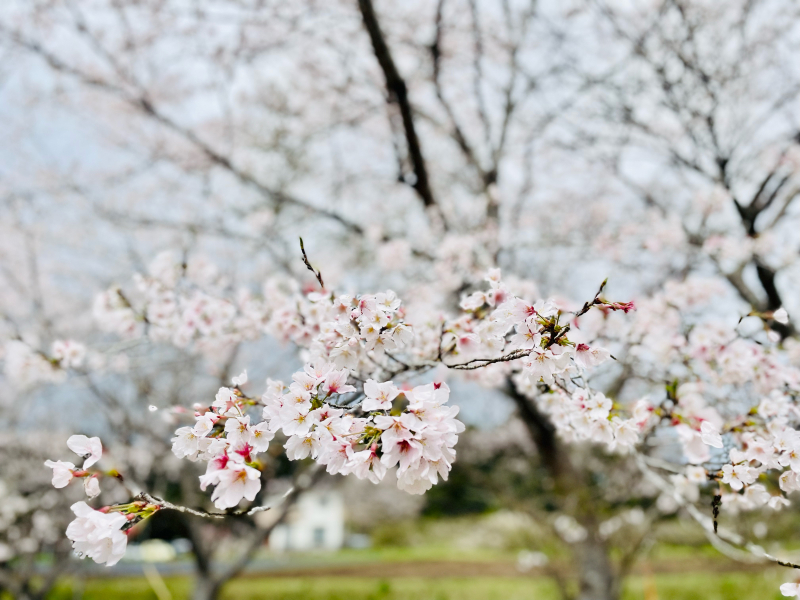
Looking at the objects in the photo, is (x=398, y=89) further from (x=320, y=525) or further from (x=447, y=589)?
(x=320, y=525)

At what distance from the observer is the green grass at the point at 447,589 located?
8.68 m

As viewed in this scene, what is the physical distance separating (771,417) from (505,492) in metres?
4.58

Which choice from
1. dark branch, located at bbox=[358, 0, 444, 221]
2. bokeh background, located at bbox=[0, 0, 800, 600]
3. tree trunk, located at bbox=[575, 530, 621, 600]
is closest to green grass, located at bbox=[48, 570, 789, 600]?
bokeh background, located at bbox=[0, 0, 800, 600]

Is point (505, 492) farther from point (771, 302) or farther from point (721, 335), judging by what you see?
point (721, 335)

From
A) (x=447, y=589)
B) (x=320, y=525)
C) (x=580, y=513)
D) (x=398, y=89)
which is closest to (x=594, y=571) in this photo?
(x=580, y=513)

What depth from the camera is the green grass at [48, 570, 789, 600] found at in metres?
8.68

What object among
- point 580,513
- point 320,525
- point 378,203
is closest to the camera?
point 580,513

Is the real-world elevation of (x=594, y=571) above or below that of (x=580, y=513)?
below

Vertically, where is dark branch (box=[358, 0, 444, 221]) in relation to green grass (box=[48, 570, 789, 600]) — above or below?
above

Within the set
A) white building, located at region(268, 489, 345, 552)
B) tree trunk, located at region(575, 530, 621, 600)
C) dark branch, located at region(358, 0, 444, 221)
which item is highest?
white building, located at region(268, 489, 345, 552)

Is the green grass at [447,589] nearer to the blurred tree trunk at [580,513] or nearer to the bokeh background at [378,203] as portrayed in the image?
the bokeh background at [378,203]

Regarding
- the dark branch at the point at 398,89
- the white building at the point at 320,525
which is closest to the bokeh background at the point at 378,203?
the dark branch at the point at 398,89

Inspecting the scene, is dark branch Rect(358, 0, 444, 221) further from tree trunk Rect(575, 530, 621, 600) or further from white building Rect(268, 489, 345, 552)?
white building Rect(268, 489, 345, 552)

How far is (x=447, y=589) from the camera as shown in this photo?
1001cm
